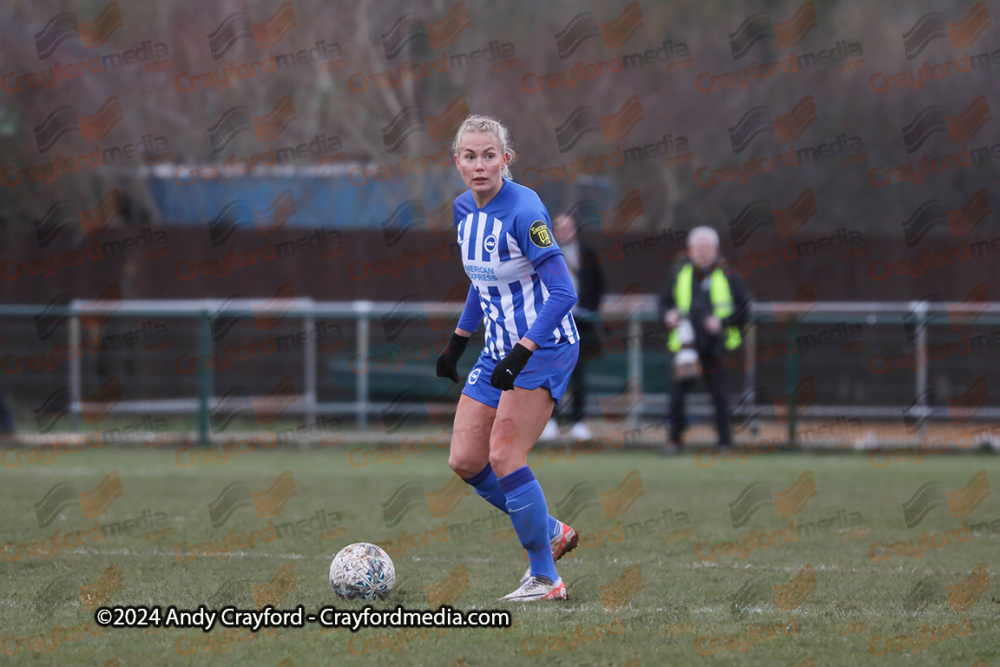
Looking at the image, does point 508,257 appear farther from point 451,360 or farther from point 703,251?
point 703,251

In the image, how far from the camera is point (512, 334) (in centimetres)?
594

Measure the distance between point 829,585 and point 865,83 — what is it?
886 inches

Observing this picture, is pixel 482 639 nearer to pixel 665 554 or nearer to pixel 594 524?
pixel 665 554

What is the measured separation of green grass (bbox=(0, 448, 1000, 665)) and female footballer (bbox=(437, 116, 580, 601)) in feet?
Result: 1.50

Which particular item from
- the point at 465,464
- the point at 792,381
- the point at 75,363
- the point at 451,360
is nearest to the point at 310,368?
the point at 75,363

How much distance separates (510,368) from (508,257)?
1.81ft

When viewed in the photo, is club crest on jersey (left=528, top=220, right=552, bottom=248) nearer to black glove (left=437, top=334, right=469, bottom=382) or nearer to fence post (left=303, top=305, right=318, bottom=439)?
black glove (left=437, top=334, right=469, bottom=382)

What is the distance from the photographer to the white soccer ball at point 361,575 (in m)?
5.60

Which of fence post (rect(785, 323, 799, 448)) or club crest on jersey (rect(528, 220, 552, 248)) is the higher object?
club crest on jersey (rect(528, 220, 552, 248))

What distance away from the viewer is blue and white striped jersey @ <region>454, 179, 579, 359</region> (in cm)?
572

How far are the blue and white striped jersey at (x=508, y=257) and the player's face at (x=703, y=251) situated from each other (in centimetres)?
726

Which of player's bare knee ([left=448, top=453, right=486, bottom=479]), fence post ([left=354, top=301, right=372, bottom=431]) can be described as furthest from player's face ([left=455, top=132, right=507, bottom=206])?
fence post ([left=354, top=301, right=372, bottom=431])

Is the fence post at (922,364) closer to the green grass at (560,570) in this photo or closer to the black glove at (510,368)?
the green grass at (560,570)

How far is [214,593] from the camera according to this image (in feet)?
19.0
